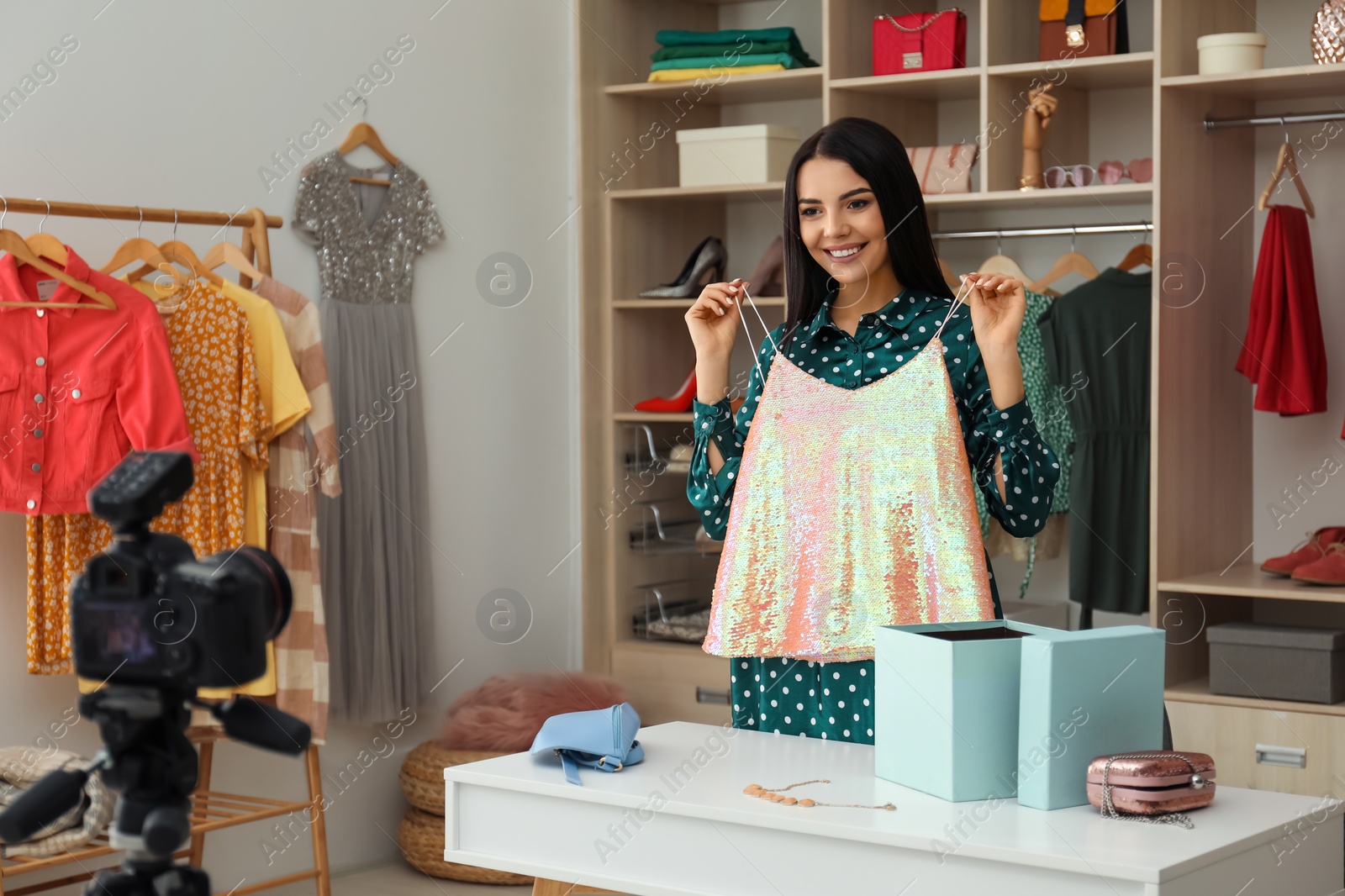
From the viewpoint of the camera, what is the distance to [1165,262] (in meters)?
3.15

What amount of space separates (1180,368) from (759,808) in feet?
7.15

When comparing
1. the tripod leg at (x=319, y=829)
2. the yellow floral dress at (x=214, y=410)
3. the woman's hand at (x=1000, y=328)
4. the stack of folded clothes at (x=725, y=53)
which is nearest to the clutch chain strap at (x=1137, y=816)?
the woman's hand at (x=1000, y=328)

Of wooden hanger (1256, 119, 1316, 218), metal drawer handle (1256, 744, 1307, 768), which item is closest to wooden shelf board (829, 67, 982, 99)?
wooden hanger (1256, 119, 1316, 218)

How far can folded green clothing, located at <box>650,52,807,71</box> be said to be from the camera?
12.1ft

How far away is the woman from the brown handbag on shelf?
160 centimetres

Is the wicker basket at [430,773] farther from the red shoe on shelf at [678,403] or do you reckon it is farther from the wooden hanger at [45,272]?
the wooden hanger at [45,272]

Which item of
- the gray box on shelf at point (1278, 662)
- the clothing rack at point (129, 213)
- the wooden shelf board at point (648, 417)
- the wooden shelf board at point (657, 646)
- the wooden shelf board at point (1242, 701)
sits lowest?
the wooden shelf board at point (657, 646)

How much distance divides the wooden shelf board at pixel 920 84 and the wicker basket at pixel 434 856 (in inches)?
81.7

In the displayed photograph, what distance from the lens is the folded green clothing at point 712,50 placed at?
370 cm

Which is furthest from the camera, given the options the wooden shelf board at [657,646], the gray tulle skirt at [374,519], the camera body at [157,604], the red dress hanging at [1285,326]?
the wooden shelf board at [657,646]

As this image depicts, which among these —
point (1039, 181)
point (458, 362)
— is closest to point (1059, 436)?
point (1039, 181)

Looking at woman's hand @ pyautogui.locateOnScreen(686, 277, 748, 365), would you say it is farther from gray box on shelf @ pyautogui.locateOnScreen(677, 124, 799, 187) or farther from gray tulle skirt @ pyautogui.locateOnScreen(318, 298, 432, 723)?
gray box on shelf @ pyautogui.locateOnScreen(677, 124, 799, 187)

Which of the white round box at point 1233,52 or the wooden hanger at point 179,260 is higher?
the white round box at point 1233,52

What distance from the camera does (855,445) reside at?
74.0 inches
